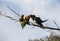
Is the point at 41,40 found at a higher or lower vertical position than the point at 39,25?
lower

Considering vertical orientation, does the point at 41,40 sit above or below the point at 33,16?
below

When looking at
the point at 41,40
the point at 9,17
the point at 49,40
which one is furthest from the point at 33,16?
the point at 41,40

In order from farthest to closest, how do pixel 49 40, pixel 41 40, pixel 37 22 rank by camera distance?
1. pixel 41 40
2. pixel 49 40
3. pixel 37 22

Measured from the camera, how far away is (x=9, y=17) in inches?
49.0

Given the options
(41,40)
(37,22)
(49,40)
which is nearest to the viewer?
(37,22)

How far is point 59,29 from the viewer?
1321 millimetres

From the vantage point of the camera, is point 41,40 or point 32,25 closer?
point 32,25

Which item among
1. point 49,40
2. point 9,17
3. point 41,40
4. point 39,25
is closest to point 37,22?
point 39,25

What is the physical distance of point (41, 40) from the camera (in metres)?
32.9

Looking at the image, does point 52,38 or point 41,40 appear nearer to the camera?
point 52,38

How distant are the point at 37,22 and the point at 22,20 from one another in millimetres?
86

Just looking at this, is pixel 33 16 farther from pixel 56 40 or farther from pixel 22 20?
pixel 56 40

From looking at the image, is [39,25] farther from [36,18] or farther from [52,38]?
[52,38]

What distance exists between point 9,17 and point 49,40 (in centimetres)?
2896
